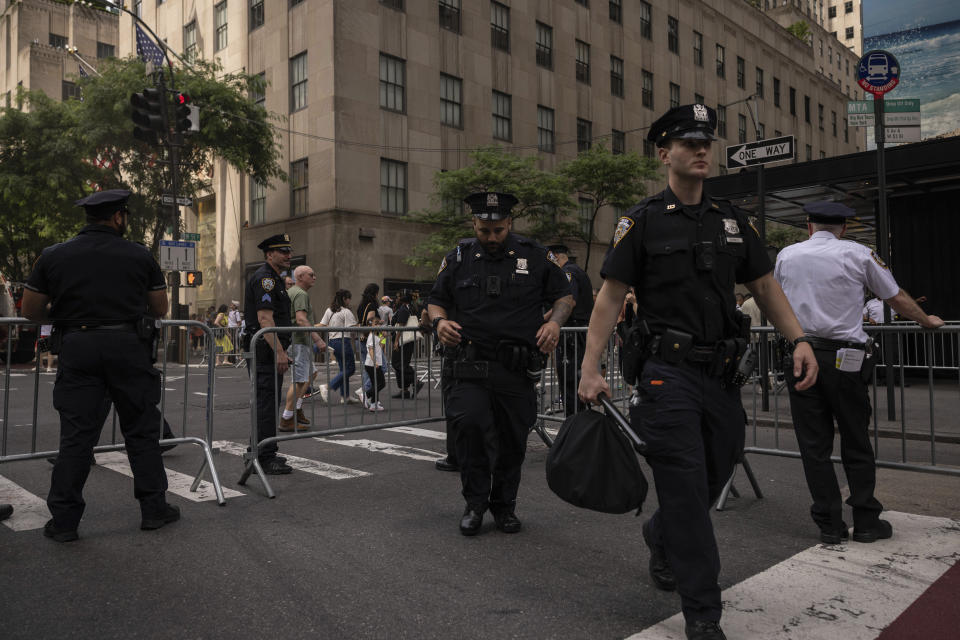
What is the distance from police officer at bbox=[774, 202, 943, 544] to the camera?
4.45 meters

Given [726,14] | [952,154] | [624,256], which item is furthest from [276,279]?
[726,14]

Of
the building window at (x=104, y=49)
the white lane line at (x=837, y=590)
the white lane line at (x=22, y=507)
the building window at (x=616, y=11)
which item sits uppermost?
the building window at (x=104, y=49)

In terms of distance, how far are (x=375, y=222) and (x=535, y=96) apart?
10668 millimetres

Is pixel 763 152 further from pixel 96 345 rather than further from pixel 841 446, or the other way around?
pixel 96 345

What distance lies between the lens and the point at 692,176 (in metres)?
3.30

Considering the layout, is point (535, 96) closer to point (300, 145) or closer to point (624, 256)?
point (300, 145)

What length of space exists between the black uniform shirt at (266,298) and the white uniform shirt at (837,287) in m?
4.51

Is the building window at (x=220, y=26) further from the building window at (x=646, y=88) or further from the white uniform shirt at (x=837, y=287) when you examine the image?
the white uniform shirt at (x=837, y=287)

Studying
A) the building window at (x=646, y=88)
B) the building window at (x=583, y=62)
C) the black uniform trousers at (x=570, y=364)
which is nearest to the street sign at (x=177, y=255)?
the black uniform trousers at (x=570, y=364)

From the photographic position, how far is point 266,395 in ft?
21.9

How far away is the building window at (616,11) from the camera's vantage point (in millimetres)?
37344

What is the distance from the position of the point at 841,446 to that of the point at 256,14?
29953 millimetres

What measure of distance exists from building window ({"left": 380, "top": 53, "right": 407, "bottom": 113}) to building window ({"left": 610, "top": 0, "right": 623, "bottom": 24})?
14.5m

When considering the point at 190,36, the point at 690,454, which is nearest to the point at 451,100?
the point at 190,36
